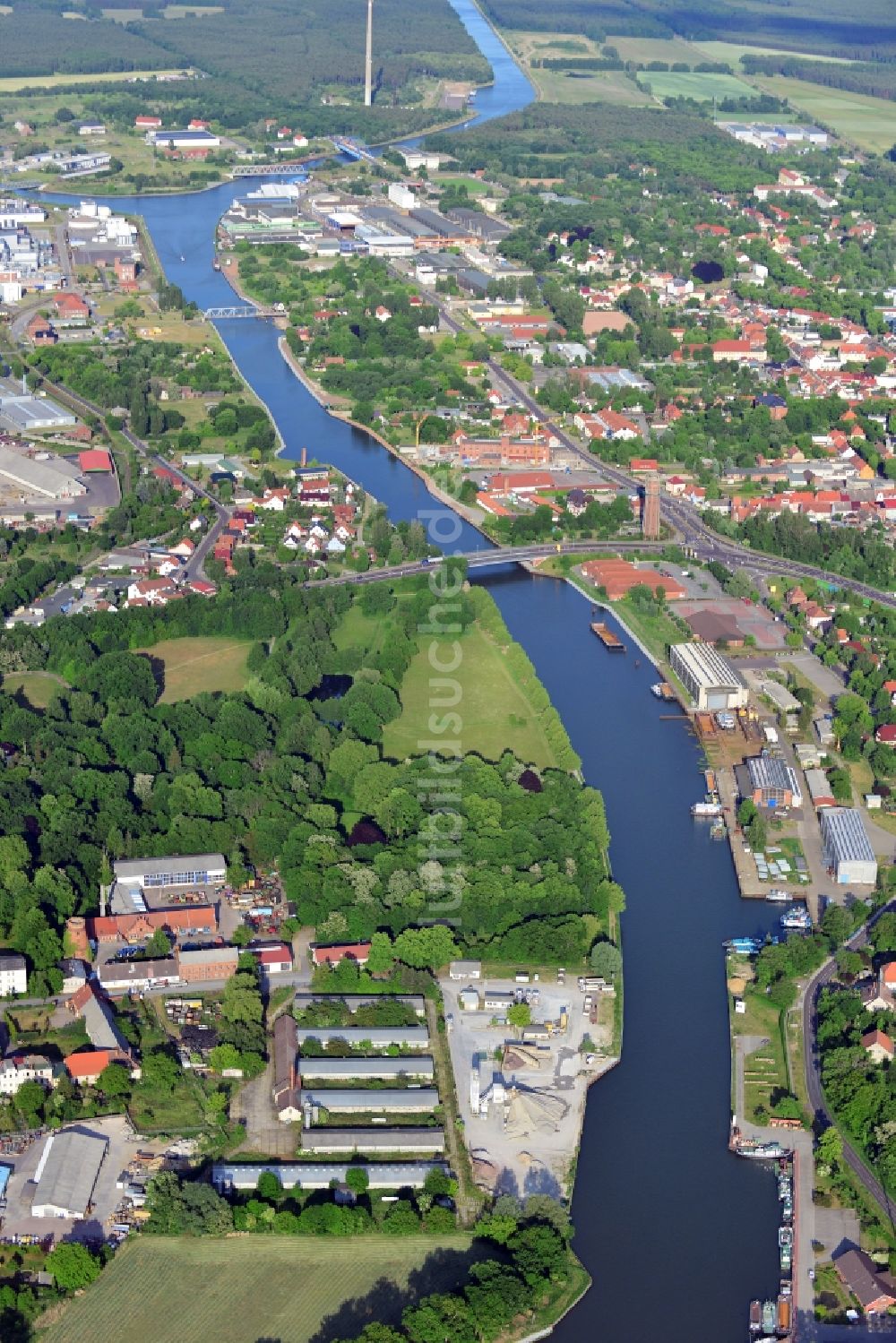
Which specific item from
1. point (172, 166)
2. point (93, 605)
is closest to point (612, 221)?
point (172, 166)

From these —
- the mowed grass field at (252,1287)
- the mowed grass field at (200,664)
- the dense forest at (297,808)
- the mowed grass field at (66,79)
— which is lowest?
the mowed grass field at (252,1287)

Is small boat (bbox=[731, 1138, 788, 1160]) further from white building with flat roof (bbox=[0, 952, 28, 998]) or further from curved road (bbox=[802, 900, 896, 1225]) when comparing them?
white building with flat roof (bbox=[0, 952, 28, 998])

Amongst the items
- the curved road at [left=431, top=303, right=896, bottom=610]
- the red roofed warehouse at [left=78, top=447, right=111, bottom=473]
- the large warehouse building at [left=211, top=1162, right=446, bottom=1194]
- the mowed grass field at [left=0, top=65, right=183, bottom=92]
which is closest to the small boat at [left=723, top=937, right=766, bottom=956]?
the large warehouse building at [left=211, top=1162, right=446, bottom=1194]

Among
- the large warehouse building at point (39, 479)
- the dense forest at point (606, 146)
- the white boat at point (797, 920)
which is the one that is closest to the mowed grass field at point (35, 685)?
the large warehouse building at point (39, 479)

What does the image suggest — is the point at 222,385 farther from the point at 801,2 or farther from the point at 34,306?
the point at 801,2

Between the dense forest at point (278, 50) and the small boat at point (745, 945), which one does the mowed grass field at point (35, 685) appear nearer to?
the small boat at point (745, 945)
